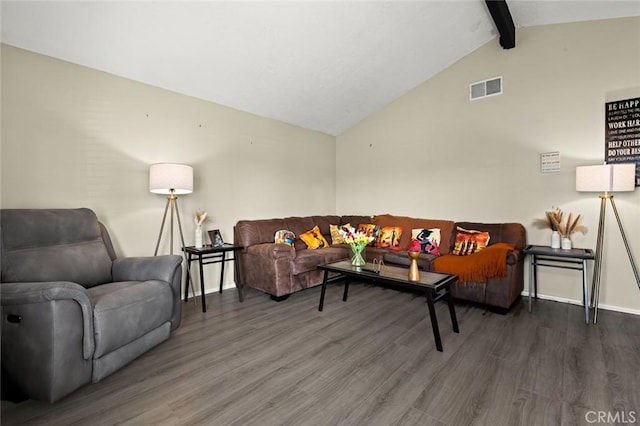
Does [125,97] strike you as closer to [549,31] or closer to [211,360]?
[211,360]

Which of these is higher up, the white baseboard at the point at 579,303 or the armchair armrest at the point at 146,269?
the armchair armrest at the point at 146,269

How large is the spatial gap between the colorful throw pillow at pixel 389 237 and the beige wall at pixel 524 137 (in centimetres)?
49

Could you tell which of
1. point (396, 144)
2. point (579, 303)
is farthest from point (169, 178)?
point (579, 303)

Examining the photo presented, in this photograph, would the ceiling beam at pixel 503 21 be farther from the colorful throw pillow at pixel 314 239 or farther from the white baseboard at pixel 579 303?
the colorful throw pillow at pixel 314 239

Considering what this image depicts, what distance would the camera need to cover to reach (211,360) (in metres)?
2.08

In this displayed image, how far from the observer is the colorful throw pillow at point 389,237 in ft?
13.8

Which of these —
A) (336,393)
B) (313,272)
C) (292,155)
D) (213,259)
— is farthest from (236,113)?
(336,393)

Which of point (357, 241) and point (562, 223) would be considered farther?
point (562, 223)

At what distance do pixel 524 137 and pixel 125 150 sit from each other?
14.9ft

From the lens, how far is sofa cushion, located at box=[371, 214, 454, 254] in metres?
3.85

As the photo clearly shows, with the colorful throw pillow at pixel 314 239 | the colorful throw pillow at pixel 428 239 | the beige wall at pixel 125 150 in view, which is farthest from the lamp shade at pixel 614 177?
the beige wall at pixel 125 150

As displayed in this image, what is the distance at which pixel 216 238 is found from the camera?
3574mm

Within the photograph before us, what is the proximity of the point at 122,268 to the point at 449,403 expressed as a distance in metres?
2.60

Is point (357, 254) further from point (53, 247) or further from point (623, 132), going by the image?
point (623, 132)
